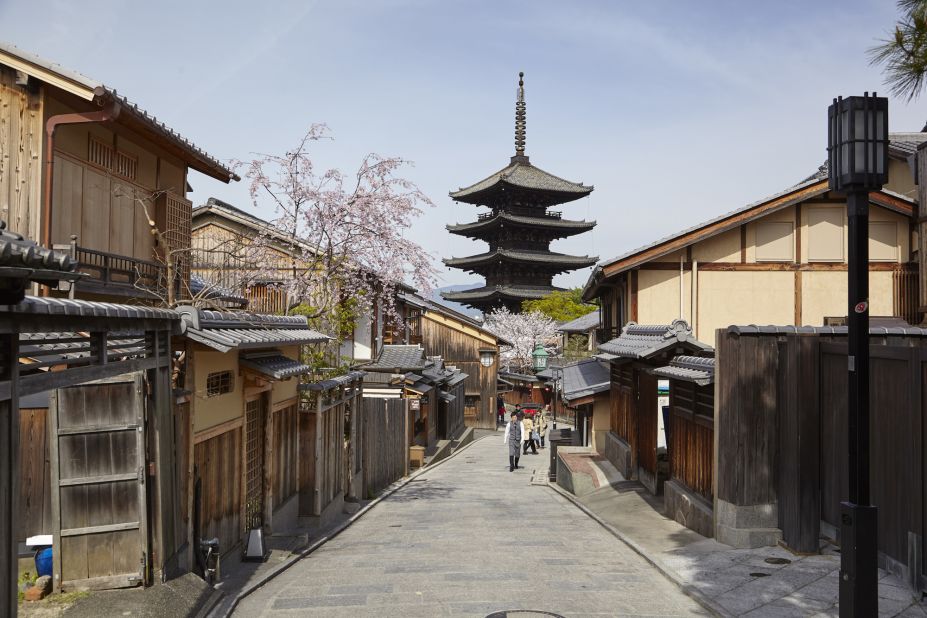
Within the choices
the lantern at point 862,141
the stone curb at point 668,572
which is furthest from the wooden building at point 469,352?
the lantern at point 862,141

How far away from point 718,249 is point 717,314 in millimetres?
1773

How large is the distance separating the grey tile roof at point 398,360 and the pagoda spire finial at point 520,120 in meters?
42.4

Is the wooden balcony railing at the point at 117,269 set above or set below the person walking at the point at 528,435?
above

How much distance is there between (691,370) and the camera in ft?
44.8

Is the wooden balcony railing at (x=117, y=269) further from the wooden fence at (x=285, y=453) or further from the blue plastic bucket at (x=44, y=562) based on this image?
the blue plastic bucket at (x=44, y=562)

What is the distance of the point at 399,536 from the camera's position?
14258 mm

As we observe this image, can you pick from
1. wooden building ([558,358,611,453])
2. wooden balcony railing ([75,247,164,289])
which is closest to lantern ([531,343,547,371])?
wooden building ([558,358,611,453])

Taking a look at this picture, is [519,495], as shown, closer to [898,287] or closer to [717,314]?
[717,314]

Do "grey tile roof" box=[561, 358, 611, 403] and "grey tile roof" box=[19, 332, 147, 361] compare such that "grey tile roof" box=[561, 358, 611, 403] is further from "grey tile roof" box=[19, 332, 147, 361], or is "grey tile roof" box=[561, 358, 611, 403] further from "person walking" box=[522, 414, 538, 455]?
"grey tile roof" box=[19, 332, 147, 361]

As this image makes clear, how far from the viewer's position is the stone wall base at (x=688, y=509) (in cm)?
1245

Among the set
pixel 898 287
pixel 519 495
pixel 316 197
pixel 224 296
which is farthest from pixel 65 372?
pixel 898 287

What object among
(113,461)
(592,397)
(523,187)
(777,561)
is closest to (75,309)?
(113,461)

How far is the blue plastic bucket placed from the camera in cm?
787

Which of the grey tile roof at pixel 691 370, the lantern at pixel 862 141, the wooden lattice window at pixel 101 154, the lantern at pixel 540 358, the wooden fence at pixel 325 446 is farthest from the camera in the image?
the lantern at pixel 540 358
